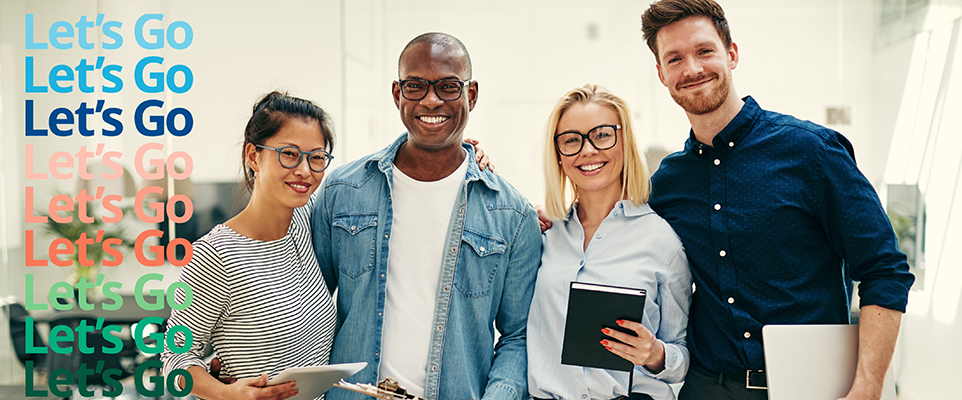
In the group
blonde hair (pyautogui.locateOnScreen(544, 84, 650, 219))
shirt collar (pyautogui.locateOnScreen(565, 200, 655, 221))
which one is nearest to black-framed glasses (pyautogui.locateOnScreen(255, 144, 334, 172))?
blonde hair (pyautogui.locateOnScreen(544, 84, 650, 219))

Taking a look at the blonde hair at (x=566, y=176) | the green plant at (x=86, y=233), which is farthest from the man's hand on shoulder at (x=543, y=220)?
the green plant at (x=86, y=233)

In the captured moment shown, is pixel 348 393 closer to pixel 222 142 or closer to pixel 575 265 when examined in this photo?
pixel 575 265

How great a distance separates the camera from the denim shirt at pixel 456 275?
5.09 ft

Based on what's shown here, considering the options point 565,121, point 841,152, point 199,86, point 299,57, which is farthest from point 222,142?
point 841,152

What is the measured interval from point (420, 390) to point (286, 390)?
1.21 ft

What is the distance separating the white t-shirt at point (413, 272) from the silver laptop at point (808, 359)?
81cm

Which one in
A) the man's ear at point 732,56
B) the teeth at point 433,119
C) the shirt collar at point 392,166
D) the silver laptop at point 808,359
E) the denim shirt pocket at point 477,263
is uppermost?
the man's ear at point 732,56

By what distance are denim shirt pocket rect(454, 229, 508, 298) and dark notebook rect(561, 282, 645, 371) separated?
0.32 m

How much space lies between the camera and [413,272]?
1579 mm

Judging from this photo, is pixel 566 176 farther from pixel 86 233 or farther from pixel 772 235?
pixel 86 233

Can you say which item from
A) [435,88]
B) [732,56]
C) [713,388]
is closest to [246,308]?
[435,88]

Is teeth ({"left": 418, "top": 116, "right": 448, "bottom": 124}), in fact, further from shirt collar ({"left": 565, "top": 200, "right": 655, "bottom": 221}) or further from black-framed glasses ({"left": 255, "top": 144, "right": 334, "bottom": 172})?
shirt collar ({"left": 565, "top": 200, "right": 655, "bottom": 221})

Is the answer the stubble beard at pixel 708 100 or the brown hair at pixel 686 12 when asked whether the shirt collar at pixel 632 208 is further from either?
the brown hair at pixel 686 12

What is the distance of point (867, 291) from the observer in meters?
1.37
